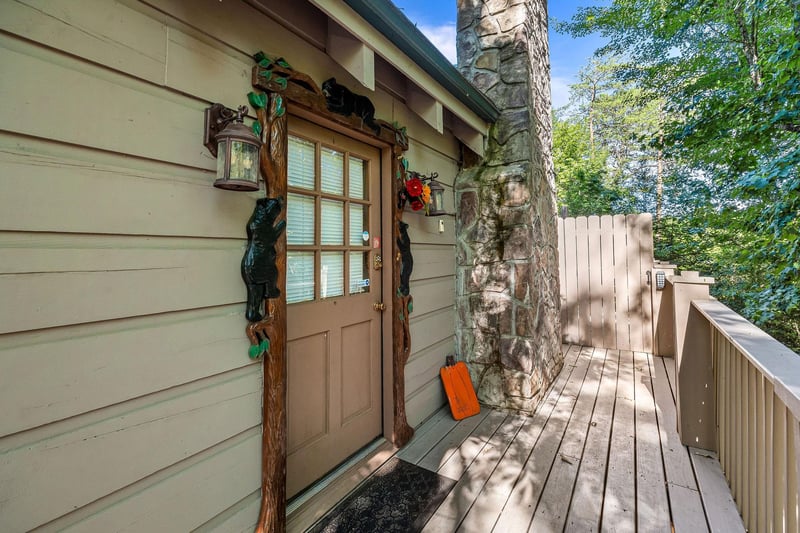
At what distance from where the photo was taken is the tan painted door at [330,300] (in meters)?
1.75

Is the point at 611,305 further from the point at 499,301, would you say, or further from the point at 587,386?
the point at 499,301

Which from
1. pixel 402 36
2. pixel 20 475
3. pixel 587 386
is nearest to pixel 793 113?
pixel 587 386

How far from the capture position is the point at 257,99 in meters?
1.43

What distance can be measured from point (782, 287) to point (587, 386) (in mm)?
2820

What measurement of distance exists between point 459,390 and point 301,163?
2042 mm

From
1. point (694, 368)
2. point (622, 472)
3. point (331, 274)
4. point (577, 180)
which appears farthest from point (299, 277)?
point (577, 180)

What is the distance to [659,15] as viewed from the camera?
169 inches

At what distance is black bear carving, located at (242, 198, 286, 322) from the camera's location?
4.58 feet

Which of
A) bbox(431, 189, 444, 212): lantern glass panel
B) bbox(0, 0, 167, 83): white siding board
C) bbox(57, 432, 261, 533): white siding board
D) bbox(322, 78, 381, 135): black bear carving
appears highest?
bbox(322, 78, 381, 135): black bear carving

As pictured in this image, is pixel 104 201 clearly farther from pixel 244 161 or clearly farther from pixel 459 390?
pixel 459 390

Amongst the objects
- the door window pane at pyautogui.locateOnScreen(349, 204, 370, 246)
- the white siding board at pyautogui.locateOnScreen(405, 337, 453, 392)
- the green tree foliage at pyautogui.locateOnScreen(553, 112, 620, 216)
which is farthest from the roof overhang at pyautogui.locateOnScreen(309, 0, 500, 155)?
the green tree foliage at pyautogui.locateOnScreen(553, 112, 620, 216)

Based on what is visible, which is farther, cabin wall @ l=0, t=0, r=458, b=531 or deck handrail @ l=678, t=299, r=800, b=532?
deck handrail @ l=678, t=299, r=800, b=532

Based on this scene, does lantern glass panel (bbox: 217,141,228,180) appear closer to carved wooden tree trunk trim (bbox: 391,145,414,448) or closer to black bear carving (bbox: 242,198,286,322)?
black bear carving (bbox: 242,198,286,322)

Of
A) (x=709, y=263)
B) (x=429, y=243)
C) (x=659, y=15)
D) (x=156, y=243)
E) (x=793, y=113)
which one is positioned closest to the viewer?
(x=156, y=243)
